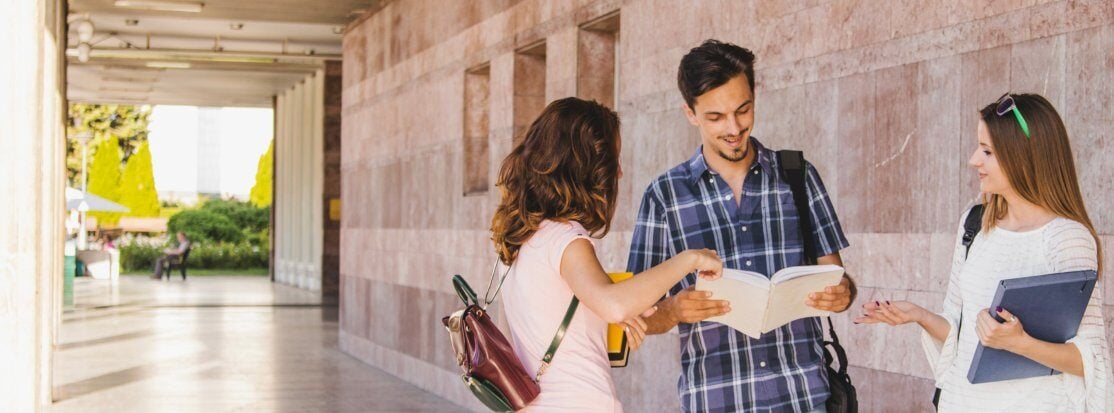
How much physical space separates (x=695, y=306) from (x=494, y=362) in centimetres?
53

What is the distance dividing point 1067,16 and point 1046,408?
225 cm

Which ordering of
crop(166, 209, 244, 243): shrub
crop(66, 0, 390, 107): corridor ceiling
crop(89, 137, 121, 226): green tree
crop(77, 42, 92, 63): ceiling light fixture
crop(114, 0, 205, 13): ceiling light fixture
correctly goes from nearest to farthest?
crop(114, 0, 205, 13): ceiling light fixture → crop(66, 0, 390, 107): corridor ceiling → crop(77, 42, 92, 63): ceiling light fixture → crop(166, 209, 244, 243): shrub → crop(89, 137, 121, 226): green tree

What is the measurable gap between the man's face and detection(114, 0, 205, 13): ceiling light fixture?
16434 millimetres

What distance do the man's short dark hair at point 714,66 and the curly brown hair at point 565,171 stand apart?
0.39 meters

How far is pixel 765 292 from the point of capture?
320cm

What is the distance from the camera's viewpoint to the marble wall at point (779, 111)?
16.5 ft

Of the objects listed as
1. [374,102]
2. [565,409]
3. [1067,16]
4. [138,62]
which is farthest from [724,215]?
[138,62]

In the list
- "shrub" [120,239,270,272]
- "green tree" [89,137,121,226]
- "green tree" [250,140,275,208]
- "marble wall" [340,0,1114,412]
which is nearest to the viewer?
"marble wall" [340,0,1114,412]

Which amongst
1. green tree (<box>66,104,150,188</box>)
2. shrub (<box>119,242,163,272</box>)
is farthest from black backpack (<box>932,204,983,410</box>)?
green tree (<box>66,104,150,188</box>)

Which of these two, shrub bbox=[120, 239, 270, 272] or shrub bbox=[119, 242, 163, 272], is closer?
shrub bbox=[119, 242, 163, 272]

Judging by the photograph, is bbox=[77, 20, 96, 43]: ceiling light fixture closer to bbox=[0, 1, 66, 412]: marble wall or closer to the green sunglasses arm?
bbox=[0, 1, 66, 412]: marble wall

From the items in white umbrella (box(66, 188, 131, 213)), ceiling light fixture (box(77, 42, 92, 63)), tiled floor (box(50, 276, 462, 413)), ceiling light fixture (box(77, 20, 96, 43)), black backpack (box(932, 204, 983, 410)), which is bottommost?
Result: tiled floor (box(50, 276, 462, 413))

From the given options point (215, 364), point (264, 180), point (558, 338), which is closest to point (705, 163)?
point (558, 338)

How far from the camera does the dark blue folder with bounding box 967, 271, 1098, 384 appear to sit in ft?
9.36
